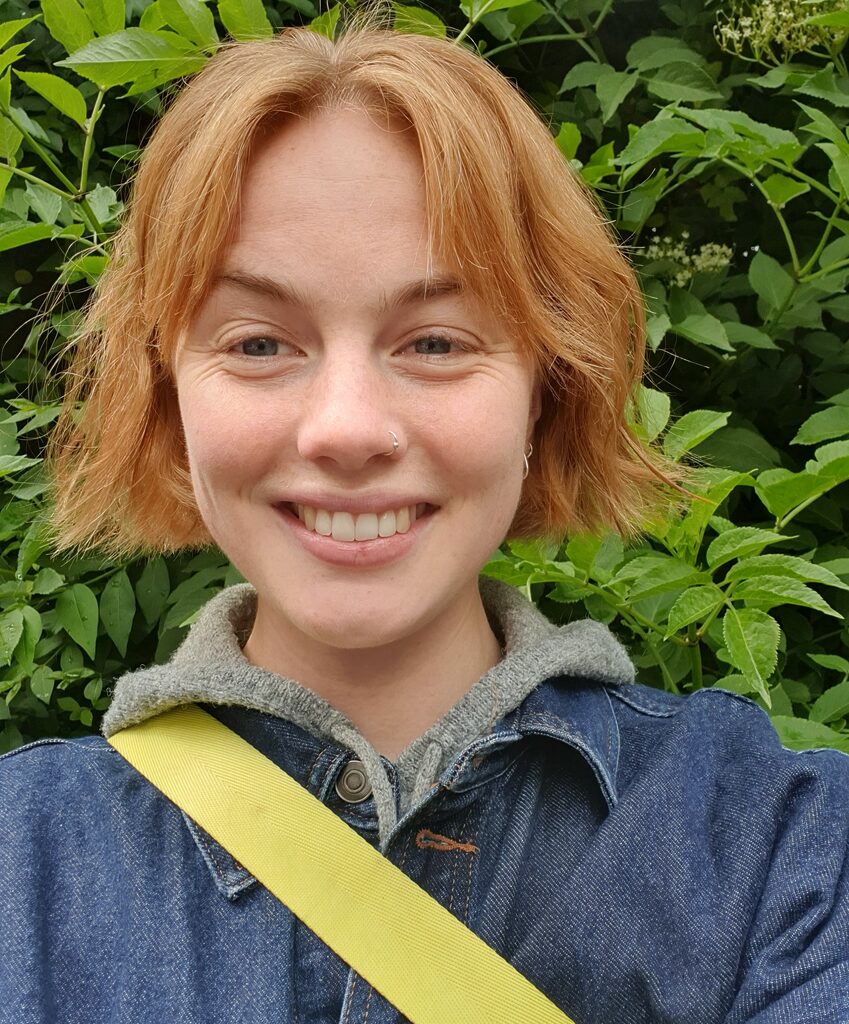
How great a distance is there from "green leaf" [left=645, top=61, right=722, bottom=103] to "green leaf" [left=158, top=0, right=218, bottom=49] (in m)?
0.73

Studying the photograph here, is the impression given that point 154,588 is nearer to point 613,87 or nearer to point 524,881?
point 524,881

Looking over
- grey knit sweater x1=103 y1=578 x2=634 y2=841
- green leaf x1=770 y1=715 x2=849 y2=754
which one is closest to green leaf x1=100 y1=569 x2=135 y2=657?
grey knit sweater x1=103 y1=578 x2=634 y2=841

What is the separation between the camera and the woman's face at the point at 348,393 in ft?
3.27

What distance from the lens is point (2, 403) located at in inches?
79.6

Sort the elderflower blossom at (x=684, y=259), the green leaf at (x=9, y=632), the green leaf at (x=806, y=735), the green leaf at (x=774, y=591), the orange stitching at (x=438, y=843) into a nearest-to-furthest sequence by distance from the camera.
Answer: the orange stitching at (x=438, y=843) < the green leaf at (x=774, y=591) < the green leaf at (x=806, y=735) < the green leaf at (x=9, y=632) < the elderflower blossom at (x=684, y=259)

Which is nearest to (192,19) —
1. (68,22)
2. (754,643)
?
(68,22)

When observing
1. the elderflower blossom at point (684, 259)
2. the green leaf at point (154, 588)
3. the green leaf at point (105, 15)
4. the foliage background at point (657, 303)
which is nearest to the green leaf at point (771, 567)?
the foliage background at point (657, 303)

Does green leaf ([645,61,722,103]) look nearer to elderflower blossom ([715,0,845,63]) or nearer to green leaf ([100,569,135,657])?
elderflower blossom ([715,0,845,63])

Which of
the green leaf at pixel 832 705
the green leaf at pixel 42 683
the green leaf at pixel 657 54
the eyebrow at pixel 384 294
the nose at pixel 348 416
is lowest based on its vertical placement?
the green leaf at pixel 42 683

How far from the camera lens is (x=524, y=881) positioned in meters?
1.06

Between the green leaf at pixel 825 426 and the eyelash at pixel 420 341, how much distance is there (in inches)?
27.3

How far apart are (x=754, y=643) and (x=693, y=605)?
81 mm

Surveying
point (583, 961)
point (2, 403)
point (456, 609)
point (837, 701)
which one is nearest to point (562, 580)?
point (456, 609)

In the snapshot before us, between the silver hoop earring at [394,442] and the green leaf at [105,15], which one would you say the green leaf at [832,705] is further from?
the green leaf at [105,15]
